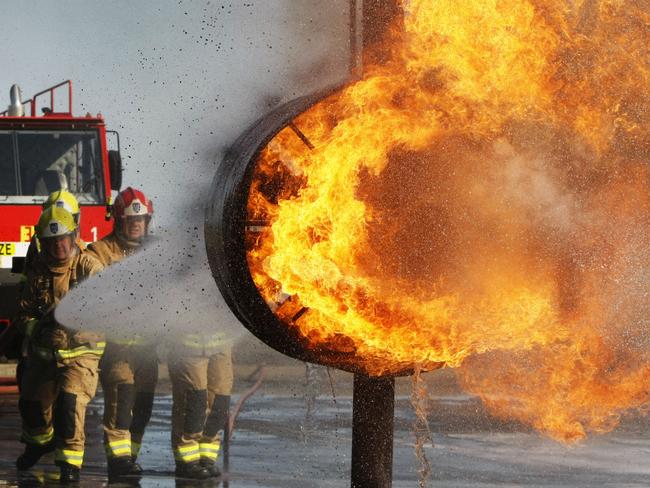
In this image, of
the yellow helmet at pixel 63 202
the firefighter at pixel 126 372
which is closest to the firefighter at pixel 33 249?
the yellow helmet at pixel 63 202

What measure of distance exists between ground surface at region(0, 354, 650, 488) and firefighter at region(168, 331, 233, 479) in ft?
0.57

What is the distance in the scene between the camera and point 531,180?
238 inches

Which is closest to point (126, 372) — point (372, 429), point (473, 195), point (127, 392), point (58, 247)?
point (127, 392)

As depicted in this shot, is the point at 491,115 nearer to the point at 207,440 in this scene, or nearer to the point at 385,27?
the point at 385,27

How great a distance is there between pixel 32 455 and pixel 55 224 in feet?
5.11

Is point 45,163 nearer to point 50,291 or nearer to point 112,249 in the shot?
point 112,249

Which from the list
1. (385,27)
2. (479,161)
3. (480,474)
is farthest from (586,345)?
(480,474)

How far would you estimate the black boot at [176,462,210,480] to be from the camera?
883 cm

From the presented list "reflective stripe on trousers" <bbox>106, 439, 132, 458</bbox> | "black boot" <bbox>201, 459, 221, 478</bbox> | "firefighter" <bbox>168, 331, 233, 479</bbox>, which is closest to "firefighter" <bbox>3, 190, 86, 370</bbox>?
"firefighter" <bbox>168, 331, 233, 479</bbox>

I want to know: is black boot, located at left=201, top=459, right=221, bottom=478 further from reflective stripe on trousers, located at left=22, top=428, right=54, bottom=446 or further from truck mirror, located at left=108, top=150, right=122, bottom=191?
truck mirror, located at left=108, top=150, right=122, bottom=191

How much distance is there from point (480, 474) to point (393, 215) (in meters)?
3.81

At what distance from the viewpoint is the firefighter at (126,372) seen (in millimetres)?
9000

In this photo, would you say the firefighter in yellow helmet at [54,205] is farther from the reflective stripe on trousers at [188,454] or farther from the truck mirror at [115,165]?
the truck mirror at [115,165]

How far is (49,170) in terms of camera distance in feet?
45.0
